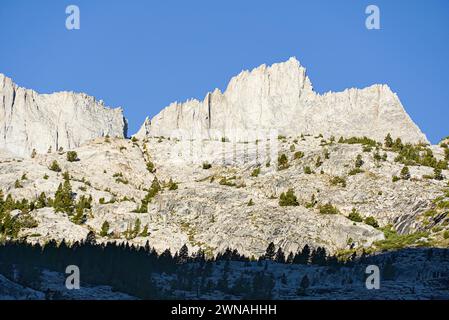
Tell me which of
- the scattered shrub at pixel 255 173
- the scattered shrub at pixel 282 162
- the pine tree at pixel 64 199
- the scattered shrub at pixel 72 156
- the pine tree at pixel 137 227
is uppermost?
the scattered shrub at pixel 72 156

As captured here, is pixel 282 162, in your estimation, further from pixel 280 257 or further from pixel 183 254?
pixel 183 254

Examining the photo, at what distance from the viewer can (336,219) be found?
149250mm

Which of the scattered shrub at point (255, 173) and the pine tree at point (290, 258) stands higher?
the scattered shrub at point (255, 173)

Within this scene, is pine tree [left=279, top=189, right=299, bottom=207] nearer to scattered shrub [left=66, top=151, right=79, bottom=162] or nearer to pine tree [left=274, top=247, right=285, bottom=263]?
pine tree [left=274, top=247, right=285, bottom=263]

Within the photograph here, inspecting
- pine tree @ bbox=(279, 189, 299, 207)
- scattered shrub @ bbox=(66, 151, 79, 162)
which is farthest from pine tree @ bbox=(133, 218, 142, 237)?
scattered shrub @ bbox=(66, 151, 79, 162)

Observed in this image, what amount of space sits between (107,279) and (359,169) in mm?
59441

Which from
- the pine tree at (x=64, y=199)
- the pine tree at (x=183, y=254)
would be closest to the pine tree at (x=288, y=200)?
the pine tree at (x=183, y=254)

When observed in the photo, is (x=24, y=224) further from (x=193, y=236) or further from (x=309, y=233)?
(x=309, y=233)

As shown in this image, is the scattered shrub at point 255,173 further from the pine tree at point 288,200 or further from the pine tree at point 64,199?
the pine tree at point 64,199

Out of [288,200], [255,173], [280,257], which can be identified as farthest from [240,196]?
[280,257]

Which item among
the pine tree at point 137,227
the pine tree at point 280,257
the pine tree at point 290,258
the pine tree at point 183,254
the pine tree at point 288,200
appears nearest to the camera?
the pine tree at point 290,258
